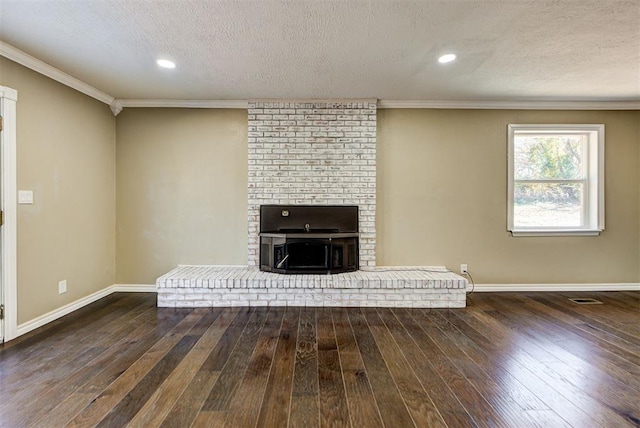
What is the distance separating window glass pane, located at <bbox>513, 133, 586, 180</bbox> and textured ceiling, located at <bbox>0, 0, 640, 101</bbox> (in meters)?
0.68

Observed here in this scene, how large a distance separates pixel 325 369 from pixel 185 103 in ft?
11.8

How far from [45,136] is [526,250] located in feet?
18.6

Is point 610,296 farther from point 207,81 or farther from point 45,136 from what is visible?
point 45,136

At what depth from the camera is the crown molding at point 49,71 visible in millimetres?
2684

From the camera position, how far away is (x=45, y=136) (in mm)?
3111

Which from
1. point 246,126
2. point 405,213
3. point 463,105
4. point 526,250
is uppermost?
point 463,105

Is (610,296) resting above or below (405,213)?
below

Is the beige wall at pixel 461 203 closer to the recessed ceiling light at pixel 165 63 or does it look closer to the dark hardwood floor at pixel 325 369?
the dark hardwood floor at pixel 325 369

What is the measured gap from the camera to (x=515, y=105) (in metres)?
4.19

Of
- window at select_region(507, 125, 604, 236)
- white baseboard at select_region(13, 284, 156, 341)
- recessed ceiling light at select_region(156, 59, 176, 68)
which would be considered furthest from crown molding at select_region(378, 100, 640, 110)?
white baseboard at select_region(13, 284, 156, 341)

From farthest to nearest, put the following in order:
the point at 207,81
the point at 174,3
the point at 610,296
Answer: the point at 610,296 → the point at 207,81 → the point at 174,3

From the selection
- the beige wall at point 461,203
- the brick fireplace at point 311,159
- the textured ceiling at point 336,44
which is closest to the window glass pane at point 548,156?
the beige wall at point 461,203

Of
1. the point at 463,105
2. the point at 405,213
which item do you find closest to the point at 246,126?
the point at 405,213

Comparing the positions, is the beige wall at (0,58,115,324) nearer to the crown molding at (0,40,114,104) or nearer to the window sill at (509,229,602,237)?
the crown molding at (0,40,114,104)
